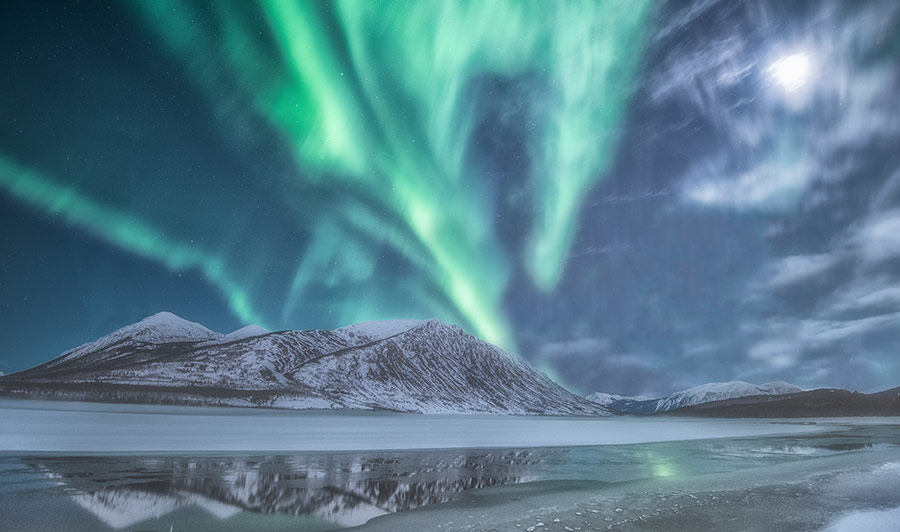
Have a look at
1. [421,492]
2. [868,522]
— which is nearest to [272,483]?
[421,492]

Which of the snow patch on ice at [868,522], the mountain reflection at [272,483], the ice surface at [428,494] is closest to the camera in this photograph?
the snow patch on ice at [868,522]

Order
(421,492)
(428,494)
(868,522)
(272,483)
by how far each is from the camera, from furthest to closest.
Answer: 1. (272,483)
2. (421,492)
3. (428,494)
4. (868,522)

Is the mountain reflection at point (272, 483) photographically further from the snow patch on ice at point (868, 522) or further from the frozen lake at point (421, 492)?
the snow patch on ice at point (868, 522)

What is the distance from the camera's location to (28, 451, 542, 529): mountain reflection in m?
16.8

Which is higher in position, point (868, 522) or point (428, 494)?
point (428, 494)

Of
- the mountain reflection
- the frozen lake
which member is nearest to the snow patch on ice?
the frozen lake

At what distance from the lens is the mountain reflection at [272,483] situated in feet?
55.3

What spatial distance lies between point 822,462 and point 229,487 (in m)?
38.0

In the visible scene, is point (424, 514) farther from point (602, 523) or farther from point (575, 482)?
point (575, 482)

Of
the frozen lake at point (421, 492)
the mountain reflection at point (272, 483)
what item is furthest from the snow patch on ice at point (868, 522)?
the mountain reflection at point (272, 483)

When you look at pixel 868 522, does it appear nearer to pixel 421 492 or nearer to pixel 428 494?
pixel 428 494

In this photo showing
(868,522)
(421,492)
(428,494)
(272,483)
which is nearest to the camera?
(868,522)

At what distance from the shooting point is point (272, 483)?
22000 mm

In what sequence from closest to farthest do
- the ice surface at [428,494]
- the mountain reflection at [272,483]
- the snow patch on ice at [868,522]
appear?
the snow patch on ice at [868,522], the ice surface at [428,494], the mountain reflection at [272,483]
